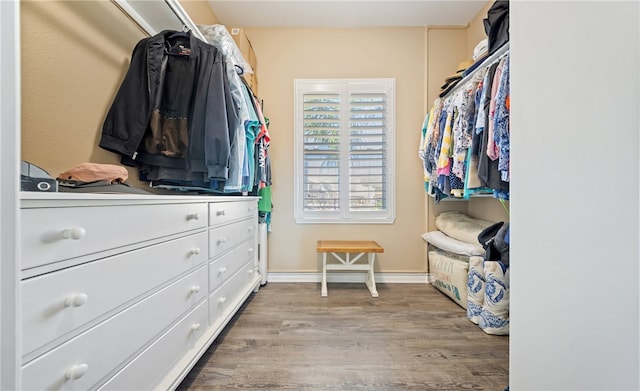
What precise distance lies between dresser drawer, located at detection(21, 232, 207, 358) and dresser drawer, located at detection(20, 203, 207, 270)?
42 mm

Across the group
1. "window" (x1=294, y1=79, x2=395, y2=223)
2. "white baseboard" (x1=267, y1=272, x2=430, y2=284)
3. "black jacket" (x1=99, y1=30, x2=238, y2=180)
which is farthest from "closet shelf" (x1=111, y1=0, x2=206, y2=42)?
"white baseboard" (x1=267, y1=272, x2=430, y2=284)

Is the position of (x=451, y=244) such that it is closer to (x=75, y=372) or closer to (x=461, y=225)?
(x=461, y=225)

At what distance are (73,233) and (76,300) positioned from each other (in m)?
0.16

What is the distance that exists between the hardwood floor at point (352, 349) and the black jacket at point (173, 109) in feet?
3.16

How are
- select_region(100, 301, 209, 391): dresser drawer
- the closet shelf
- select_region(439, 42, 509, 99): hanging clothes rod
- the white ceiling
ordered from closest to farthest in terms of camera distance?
1. select_region(100, 301, 209, 391): dresser drawer
2. the closet shelf
3. select_region(439, 42, 509, 99): hanging clothes rod
4. the white ceiling

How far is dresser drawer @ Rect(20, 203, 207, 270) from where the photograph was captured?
0.53 metres

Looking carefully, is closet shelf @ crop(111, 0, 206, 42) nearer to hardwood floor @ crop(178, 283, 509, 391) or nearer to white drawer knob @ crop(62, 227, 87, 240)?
white drawer knob @ crop(62, 227, 87, 240)

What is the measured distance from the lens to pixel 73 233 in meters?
0.60

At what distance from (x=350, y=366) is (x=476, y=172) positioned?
1.34m

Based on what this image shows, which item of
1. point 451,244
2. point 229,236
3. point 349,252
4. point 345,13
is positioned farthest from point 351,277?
point 345,13
